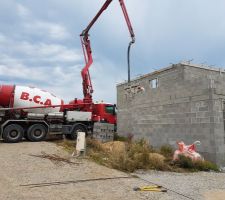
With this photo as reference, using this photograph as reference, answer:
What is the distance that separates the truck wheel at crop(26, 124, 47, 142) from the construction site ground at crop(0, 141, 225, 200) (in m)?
6.00

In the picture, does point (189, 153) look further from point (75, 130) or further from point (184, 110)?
point (75, 130)

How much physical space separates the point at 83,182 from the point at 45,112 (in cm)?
1104

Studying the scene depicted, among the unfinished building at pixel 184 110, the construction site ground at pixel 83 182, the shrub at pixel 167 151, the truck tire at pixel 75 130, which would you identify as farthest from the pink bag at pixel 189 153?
the truck tire at pixel 75 130

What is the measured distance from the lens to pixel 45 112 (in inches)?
728

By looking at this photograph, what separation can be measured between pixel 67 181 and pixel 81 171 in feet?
4.78

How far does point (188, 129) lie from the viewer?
42.3 ft

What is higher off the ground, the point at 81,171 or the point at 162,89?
the point at 162,89

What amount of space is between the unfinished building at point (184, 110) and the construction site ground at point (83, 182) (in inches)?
72.7

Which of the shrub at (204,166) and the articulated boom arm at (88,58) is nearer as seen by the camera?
the shrub at (204,166)

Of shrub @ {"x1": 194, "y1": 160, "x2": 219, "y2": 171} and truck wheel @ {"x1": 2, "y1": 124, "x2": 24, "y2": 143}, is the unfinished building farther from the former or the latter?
truck wheel @ {"x1": 2, "y1": 124, "x2": 24, "y2": 143}

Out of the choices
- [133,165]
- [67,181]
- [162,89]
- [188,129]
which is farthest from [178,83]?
[67,181]

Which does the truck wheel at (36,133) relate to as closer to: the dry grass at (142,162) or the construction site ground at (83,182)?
the construction site ground at (83,182)

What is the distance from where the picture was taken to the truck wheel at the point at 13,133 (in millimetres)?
16641

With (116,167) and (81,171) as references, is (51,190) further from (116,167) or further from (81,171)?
(116,167)
